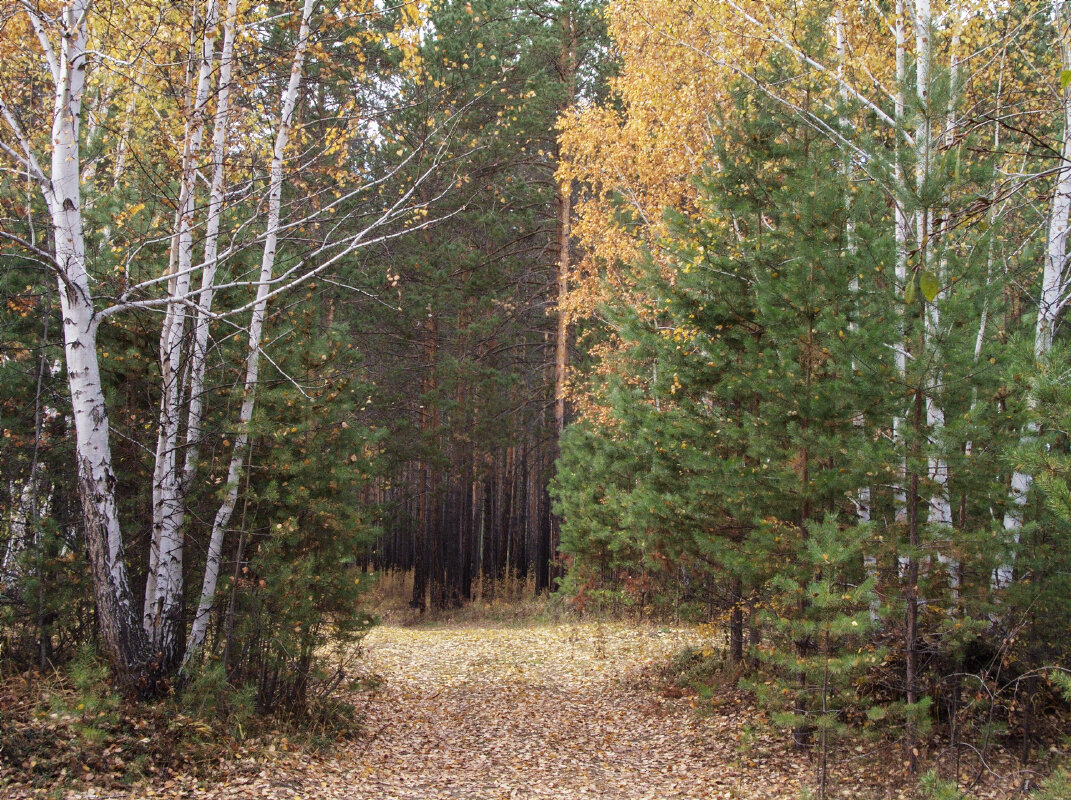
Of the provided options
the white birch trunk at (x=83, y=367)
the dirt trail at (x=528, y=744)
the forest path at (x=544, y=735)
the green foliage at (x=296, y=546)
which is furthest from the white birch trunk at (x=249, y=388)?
the forest path at (x=544, y=735)

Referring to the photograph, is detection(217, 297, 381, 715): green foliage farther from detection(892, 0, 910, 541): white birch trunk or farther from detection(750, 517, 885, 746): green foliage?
detection(892, 0, 910, 541): white birch trunk

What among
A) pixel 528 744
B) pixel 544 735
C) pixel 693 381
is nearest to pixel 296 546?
pixel 528 744

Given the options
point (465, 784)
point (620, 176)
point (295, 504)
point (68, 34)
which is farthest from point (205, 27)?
point (620, 176)

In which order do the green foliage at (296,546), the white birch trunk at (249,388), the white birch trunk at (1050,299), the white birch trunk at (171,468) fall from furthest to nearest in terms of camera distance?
1. the green foliage at (296,546)
2. the white birch trunk at (249,388)
3. the white birch trunk at (171,468)
4. the white birch trunk at (1050,299)

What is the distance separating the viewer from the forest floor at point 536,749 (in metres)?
6.30

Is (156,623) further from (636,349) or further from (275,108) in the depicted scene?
(636,349)

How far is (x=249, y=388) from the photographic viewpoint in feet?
23.8

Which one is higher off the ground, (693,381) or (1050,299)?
(1050,299)

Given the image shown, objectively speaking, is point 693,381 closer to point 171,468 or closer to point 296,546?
point 296,546

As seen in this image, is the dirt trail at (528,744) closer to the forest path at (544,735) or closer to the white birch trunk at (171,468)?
the forest path at (544,735)

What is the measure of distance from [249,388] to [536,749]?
4640mm

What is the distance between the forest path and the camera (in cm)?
684

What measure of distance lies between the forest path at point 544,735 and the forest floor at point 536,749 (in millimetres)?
20

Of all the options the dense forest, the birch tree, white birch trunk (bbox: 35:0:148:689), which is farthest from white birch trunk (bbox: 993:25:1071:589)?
white birch trunk (bbox: 35:0:148:689)
